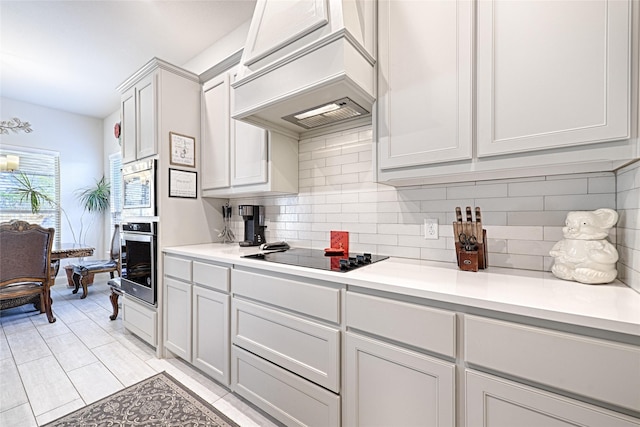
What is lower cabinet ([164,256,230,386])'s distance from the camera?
1910 millimetres

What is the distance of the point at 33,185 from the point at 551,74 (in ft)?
22.0

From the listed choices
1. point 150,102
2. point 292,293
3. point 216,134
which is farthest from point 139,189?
point 292,293

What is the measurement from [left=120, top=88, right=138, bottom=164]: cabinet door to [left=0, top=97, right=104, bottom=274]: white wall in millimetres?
3250

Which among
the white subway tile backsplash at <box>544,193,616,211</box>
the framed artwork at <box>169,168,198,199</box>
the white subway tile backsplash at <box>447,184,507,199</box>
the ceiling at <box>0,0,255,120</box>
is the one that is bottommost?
the white subway tile backsplash at <box>544,193,616,211</box>

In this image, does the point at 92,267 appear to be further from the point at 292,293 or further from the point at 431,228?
the point at 431,228

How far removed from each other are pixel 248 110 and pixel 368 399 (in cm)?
173

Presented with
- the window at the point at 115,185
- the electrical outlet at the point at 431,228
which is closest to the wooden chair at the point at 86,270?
the window at the point at 115,185

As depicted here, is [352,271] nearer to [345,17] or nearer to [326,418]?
[326,418]

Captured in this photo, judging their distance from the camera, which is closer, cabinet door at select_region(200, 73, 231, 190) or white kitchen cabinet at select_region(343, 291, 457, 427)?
white kitchen cabinet at select_region(343, 291, 457, 427)

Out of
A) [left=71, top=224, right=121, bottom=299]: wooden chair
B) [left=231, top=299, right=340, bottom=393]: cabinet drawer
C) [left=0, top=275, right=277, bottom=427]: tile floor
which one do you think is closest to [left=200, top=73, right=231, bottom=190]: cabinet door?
[left=231, top=299, right=340, bottom=393]: cabinet drawer

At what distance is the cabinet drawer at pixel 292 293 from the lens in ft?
4.44

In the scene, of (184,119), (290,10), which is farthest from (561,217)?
(184,119)

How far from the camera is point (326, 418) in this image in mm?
1393

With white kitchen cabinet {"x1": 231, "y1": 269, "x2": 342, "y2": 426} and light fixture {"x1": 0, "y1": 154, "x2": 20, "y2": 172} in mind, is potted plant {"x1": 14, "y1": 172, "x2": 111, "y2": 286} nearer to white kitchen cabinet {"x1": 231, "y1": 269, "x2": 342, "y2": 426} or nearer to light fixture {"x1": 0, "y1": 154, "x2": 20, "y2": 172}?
light fixture {"x1": 0, "y1": 154, "x2": 20, "y2": 172}
